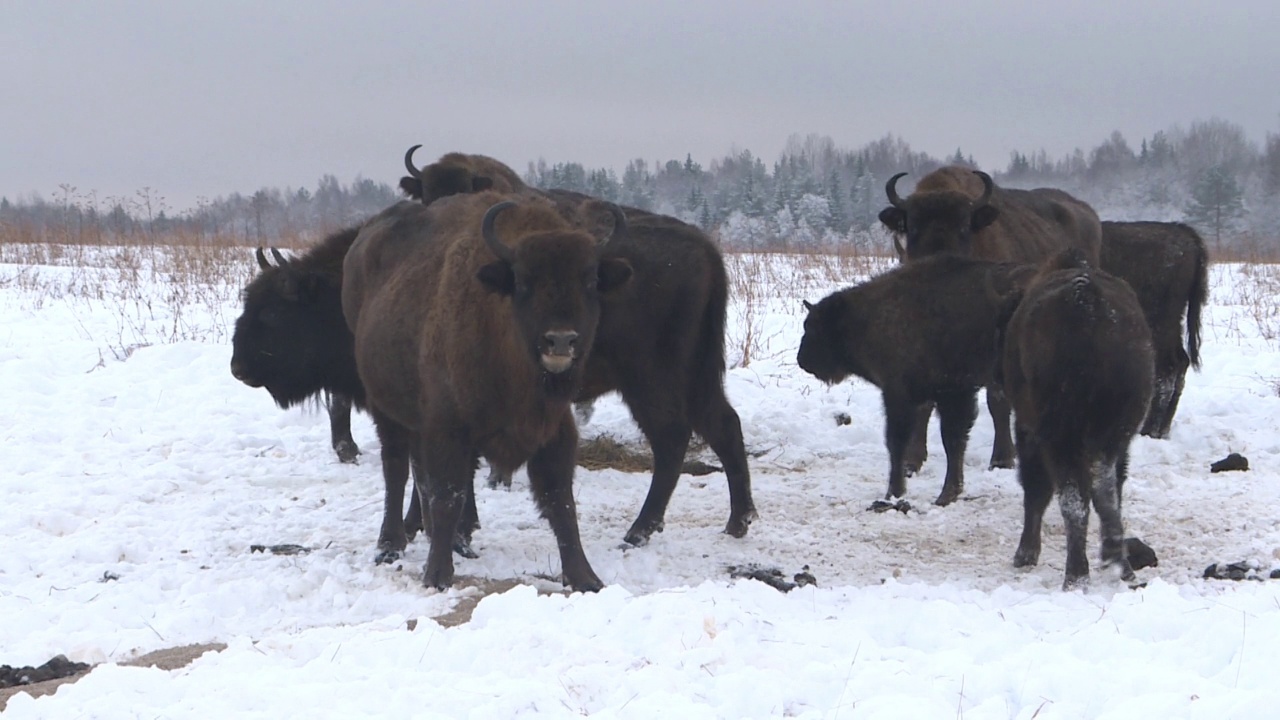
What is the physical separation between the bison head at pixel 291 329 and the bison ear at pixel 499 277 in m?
2.53

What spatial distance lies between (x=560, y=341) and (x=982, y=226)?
5.66 metres

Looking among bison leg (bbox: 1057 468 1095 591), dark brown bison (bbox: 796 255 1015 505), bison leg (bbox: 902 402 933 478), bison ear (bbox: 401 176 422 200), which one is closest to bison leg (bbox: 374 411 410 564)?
dark brown bison (bbox: 796 255 1015 505)

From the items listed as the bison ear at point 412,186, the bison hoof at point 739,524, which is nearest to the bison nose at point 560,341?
the bison hoof at point 739,524

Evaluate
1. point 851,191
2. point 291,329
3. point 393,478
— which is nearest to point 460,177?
point 291,329

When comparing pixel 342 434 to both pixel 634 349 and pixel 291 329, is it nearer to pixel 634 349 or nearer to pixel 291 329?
pixel 291 329

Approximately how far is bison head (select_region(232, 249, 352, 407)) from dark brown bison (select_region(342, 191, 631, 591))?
4.25ft

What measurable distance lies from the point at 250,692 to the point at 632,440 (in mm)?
6557

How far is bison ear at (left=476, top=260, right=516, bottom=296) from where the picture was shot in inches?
231

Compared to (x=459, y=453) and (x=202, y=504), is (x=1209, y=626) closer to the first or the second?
(x=459, y=453)

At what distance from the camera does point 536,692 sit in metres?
3.90

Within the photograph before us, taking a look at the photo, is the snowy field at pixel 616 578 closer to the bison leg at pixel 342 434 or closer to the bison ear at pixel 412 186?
the bison leg at pixel 342 434

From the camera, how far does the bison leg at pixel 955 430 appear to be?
857cm

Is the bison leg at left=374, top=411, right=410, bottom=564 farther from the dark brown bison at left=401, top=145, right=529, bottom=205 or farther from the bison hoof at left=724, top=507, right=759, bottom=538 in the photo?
the dark brown bison at left=401, top=145, right=529, bottom=205

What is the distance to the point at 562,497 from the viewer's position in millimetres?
6336
